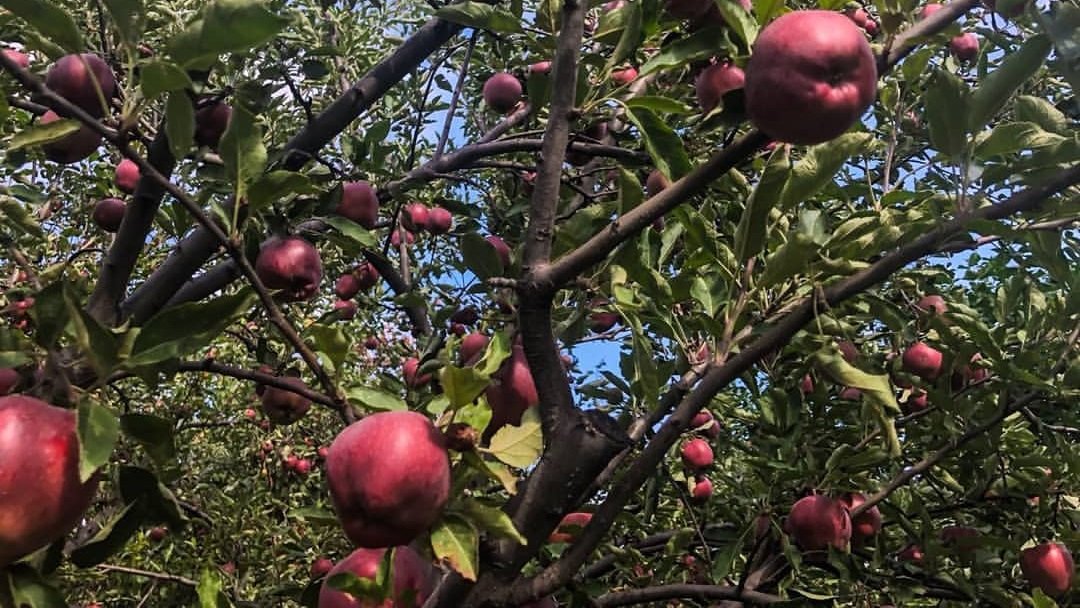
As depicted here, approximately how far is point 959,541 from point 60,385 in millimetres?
2347

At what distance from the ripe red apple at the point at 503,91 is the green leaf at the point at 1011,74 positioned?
205 centimetres

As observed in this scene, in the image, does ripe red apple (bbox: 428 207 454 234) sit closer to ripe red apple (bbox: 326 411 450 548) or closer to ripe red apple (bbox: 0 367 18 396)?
ripe red apple (bbox: 0 367 18 396)

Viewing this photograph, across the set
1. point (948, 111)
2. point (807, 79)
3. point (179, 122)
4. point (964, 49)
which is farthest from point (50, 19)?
point (964, 49)

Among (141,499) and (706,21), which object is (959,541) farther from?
(141,499)

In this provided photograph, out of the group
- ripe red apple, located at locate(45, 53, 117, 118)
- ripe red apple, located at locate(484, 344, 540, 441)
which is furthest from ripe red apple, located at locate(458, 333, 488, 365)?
ripe red apple, located at locate(45, 53, 117, 118)

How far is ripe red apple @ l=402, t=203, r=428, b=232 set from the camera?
327 centimetres

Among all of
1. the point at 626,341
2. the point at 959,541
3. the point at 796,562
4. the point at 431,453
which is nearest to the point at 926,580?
the point at 959,541

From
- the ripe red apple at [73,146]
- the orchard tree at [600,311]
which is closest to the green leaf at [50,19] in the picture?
the orchard tree at [600,311]

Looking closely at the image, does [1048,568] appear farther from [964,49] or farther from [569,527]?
[964,49]

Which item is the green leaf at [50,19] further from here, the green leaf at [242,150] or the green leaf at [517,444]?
the green leaf at [517,444]

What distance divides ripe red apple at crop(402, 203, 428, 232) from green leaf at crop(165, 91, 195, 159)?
189cm

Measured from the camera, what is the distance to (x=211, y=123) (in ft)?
7.23

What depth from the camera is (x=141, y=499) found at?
1364mm

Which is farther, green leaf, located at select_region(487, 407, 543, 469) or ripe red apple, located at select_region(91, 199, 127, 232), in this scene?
ripe red apple, located at select_region(91, 199, 127, 232)
